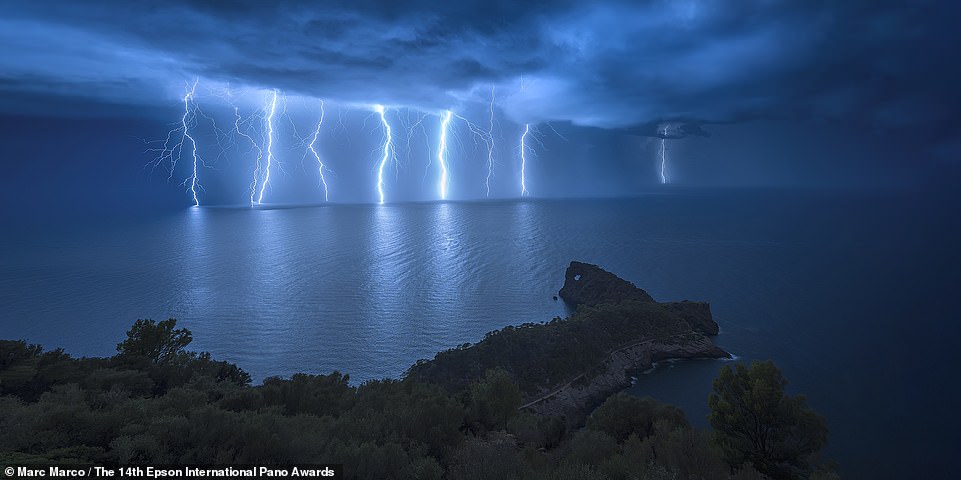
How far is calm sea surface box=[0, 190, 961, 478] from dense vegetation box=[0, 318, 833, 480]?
1678 cm

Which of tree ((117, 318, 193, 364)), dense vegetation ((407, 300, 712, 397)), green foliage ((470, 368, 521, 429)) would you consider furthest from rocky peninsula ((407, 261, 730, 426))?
tree ((117, 318, 193, 364))

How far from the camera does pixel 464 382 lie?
32.0m

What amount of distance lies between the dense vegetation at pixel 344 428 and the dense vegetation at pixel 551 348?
11.8 m

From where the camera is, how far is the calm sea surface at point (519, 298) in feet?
119

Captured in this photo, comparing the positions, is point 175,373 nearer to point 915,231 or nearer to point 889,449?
point 889,449

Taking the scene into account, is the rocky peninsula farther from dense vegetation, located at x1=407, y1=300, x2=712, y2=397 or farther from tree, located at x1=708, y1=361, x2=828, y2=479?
tree, located at x1=708, y1=361, x2=828, y2=479

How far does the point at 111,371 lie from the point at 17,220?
665ft

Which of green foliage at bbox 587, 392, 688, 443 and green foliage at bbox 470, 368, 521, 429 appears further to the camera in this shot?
green foliage at bbox 587, 392, 688, 443

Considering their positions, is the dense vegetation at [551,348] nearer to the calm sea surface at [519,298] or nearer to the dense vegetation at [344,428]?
the calm sea surface at [519,298]

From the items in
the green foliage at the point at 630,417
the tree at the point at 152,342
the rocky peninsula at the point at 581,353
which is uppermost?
the tree at the point at 152,342

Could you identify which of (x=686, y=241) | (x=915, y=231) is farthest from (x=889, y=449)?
(x=915, y=231)

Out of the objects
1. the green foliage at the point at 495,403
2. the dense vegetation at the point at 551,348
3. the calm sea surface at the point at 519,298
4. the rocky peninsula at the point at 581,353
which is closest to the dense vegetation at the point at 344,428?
the green foliage at the point at 495,403

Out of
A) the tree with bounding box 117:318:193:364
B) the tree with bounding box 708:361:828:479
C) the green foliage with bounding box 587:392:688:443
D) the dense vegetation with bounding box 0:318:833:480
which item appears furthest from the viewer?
the tree with bounding box 117:318:193:364

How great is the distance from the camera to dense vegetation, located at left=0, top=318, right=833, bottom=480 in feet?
28.7
